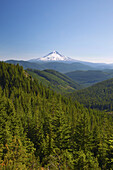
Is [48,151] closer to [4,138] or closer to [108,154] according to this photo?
[4,138]

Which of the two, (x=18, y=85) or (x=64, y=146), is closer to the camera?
(x=64, y=146)

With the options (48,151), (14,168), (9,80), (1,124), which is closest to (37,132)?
(48,151)

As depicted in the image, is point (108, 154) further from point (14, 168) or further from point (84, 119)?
point (14, 168)

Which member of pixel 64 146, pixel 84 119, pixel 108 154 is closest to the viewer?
pixel 108 154

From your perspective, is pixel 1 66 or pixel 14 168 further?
pixel 1 66

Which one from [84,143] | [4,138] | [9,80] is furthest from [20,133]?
[9,80]

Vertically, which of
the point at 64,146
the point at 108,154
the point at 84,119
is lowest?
the point at 64,146

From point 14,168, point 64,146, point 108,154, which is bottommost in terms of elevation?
point 64,146

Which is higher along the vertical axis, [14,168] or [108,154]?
[14,168]

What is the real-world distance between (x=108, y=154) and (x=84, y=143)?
758 cm

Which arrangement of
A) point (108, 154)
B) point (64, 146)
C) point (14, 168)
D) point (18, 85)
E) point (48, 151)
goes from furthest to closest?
point (18, 85)
point (64, 146)
point (48, 151)
point (108, 154)
point (14, 168)

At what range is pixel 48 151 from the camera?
27734 mm

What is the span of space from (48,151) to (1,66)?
409ft

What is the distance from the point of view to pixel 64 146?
31.6 meters
